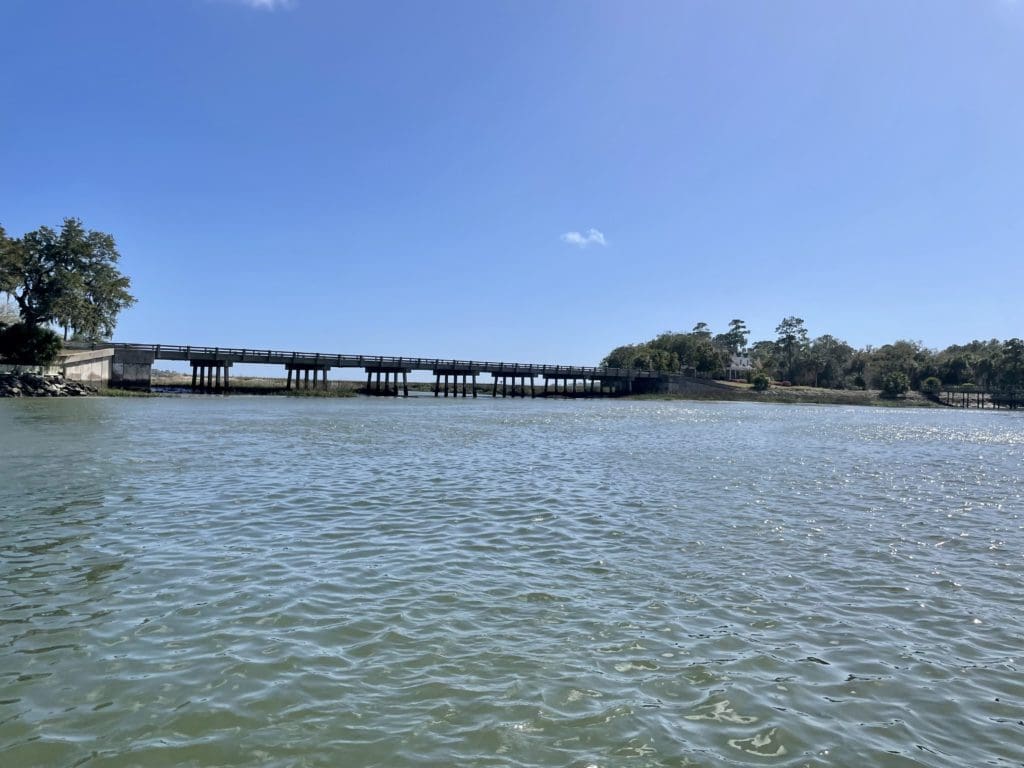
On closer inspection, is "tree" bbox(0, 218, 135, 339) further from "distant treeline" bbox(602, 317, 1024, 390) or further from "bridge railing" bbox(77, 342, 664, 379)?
"distant treeline" bbox(602, 317, 1024, 390)

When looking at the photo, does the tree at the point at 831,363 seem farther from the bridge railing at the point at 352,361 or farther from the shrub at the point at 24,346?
the shrub at the point at 24,346

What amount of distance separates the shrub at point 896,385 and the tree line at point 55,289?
115126 mm

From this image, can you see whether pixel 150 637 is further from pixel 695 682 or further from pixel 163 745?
pixel 695 682

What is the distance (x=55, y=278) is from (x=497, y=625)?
64.2 m

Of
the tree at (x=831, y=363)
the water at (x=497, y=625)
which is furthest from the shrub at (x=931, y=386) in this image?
the water at (x=497, y=625)

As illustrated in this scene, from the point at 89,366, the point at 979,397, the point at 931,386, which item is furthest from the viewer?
the point at 931,386

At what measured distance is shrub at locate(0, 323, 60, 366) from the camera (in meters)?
50.2

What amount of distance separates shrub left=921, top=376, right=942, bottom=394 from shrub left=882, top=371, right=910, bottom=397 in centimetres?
325

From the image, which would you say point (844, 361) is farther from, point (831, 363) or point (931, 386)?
point (931, 386)

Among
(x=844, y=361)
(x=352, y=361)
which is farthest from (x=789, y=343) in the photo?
(x=352, y=361)

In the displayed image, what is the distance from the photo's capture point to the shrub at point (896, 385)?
111 metres

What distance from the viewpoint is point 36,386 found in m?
46.7

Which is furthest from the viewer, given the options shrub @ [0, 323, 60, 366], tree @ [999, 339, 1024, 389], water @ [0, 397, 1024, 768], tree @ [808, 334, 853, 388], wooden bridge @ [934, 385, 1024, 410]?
tree @ [808, 334, 853, 388]

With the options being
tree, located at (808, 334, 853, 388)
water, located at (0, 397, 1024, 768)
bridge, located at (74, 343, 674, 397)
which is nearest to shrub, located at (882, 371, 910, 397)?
tree, located at (808, 334, 853, 388)
